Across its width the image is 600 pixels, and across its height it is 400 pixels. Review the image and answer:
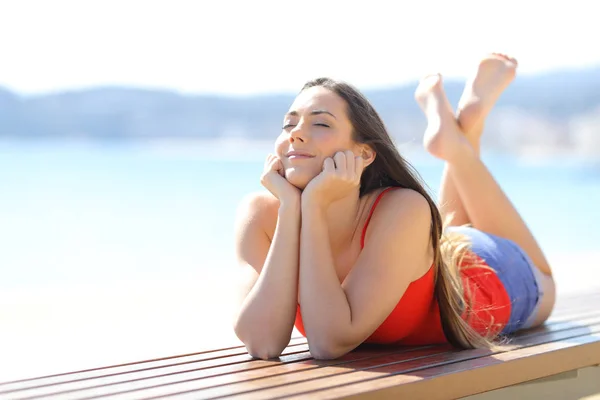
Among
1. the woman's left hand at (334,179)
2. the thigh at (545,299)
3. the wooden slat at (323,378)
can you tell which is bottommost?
the thigh at (545,299)

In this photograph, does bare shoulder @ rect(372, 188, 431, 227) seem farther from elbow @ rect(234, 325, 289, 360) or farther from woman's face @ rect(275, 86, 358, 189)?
elbow @ rect(234, 325, 289, 360)

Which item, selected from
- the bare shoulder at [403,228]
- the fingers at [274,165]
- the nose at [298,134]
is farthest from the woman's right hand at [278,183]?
the bare shoulder at [403,228]

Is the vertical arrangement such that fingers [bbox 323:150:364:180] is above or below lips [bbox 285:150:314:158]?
below

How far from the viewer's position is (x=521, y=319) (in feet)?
11.8

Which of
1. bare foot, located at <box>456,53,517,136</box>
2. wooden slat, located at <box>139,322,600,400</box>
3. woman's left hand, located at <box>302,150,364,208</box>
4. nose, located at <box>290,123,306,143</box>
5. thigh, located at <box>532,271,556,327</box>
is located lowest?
thigh, located at <box>532,271,556,327</box>

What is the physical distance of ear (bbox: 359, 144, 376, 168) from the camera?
9.70 ft

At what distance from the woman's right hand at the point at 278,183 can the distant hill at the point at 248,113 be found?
3586 centimetres

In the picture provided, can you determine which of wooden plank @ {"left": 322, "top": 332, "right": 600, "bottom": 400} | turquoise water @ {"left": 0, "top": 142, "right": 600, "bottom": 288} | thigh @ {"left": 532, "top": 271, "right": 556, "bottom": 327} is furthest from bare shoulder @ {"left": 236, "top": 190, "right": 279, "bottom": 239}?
turquoise water @ {"left": 0, "top": 142, "right": 600, "bottom": 288}

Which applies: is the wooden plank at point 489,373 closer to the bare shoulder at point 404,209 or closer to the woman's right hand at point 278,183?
the bare shoulder at point 404,209

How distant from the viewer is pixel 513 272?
147 inches

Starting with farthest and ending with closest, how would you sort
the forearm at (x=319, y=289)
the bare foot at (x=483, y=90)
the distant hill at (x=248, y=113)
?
1. the distant hill at (x=248, y=113)
2. the bare foot at (x=483, y=90)
3. the forearm at (x=319, y=289)

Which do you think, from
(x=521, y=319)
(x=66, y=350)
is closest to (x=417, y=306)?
(x=521, y=319)

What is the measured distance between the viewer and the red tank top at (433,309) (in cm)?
289

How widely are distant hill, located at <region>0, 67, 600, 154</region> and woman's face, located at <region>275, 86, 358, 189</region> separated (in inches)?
1410
